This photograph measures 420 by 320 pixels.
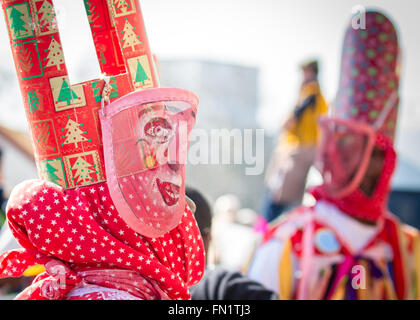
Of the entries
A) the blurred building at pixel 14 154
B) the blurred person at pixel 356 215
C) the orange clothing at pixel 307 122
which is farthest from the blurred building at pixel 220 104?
the blurred building at pixel 14 154

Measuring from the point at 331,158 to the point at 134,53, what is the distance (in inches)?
45.3

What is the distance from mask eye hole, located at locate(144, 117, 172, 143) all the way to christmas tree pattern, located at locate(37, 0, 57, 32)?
21 centimetres

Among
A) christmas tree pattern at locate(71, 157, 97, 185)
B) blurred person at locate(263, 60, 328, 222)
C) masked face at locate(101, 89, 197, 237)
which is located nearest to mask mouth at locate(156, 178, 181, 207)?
masked face at locate(101, 89, 197, 237)

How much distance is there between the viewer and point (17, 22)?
24.8 inches

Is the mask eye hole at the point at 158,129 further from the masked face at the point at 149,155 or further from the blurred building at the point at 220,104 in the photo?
the blurred building at the point at 220,104

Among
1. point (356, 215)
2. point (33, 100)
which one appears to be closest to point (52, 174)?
point (33, 100)

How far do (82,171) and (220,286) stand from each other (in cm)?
51

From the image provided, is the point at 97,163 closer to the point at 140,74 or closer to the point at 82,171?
the point at 82,171

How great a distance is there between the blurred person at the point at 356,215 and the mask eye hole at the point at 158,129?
92cm

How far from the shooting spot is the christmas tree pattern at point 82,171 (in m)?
0.64

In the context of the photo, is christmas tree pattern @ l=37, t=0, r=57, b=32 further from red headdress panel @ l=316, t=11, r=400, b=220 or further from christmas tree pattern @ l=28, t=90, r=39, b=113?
red headdress panel @ l=316, t=11, r=400, b=220

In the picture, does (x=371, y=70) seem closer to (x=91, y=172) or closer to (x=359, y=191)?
(x=359, y=191)

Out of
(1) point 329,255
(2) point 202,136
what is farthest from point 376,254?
(2) point 202,136

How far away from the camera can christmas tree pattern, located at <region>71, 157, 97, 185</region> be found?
64 centimetres
